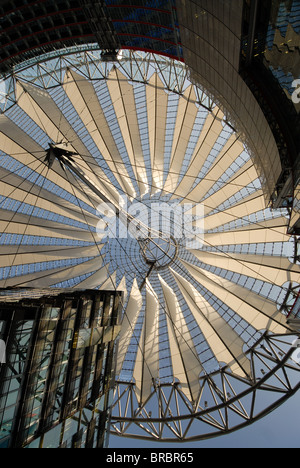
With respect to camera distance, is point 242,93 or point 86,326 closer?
point 242,93

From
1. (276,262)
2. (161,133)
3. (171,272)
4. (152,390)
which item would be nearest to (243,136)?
(161,133)

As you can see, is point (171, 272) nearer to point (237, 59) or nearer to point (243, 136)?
point (243, 136)

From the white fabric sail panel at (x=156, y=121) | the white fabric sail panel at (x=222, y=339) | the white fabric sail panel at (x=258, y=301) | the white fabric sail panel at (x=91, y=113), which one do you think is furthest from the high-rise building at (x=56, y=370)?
the white fabric sail panel at (x=156, y=121)

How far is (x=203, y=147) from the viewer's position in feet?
71.2

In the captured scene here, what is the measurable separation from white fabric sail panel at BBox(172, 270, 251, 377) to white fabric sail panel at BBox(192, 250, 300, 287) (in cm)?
356

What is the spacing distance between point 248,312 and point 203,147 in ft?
39.3

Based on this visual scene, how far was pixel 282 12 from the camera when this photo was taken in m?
8.45

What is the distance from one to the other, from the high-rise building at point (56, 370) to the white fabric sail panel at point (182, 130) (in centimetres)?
1069

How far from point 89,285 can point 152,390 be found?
9.62m

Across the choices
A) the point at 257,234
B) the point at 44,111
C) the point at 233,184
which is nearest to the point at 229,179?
the point at 233,184

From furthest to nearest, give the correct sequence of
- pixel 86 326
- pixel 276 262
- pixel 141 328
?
1. pixel 141 328
2. pixel 276 262
3. pixel 86 326

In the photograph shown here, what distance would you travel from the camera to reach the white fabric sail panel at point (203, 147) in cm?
2030

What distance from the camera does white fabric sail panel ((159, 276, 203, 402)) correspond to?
22728 millimetres

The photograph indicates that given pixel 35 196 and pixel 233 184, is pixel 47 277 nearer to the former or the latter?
pixel 35 196
